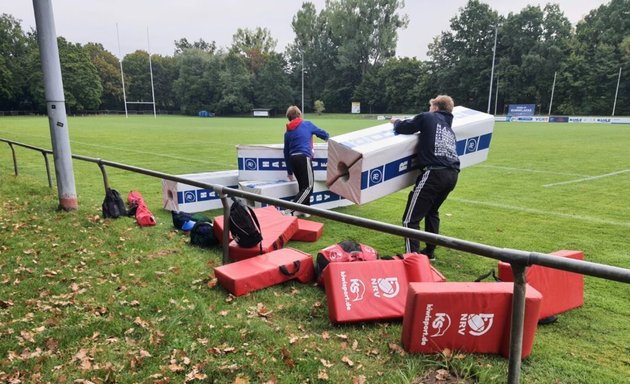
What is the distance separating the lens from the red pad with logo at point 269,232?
4.75 m

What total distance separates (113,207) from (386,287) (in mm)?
4960

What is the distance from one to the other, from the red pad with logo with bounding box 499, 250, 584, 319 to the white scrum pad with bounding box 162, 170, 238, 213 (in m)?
5.17

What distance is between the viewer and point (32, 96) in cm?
6944

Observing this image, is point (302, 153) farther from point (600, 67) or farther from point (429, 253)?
point (600, 67)

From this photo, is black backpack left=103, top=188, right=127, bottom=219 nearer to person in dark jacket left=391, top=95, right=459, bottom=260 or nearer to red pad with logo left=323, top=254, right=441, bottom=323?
red pad with logo left=323, top=254, right=441, bottom=323

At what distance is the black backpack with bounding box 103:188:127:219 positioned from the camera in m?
6.68

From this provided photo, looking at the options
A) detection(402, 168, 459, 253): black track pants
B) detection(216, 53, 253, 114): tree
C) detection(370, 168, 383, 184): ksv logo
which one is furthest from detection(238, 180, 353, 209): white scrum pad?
detection(216, 53, 253, 114): tree

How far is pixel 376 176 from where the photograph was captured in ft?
15.9

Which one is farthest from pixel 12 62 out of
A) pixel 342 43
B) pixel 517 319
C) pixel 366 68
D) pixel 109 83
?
pixel 517 319

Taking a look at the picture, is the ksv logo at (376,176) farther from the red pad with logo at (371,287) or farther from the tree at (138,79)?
the tree at (138,79)

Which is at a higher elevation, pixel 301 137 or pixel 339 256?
pixel 301 137

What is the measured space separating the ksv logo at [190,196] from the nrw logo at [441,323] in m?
5.36

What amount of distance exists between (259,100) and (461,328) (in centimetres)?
8295

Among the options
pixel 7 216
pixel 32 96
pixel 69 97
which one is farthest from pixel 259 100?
pixel 7 216
